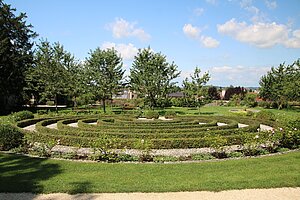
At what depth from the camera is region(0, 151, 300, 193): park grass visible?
6.61m

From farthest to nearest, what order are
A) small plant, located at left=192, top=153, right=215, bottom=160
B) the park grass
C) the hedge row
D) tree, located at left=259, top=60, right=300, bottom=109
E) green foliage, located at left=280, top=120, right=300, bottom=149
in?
tree, located at left=259, top=60, right=300, bottom=109 < the hedge row < green foliage, located at left=280, top=120, right=300, bottom=149 < small plant, located at left=192, top=153, right=215, bottom=160 < the park grass

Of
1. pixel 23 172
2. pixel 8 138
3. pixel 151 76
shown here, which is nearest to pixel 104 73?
pixel 151 76

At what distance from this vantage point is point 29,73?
109 feet

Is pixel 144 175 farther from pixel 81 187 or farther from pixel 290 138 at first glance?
pixel 290 138

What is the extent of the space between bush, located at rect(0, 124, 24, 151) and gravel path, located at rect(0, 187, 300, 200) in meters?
6.09

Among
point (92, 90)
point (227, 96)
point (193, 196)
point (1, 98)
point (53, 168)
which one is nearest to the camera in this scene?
point (193, 196)

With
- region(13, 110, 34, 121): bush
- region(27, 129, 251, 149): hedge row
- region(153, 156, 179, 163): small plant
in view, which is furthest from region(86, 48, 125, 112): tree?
region(153, 156, 179, 163): small plant

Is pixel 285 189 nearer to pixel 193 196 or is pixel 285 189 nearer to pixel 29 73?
pixel 193 196

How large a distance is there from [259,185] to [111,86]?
26.8 metres

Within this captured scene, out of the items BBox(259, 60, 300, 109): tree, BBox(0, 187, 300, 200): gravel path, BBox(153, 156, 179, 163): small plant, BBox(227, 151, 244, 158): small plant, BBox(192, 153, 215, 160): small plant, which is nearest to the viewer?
BBox(0, 187, 300, 200): gravel path

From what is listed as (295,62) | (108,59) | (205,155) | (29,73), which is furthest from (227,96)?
(205,155)

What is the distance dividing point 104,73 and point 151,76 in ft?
21.6

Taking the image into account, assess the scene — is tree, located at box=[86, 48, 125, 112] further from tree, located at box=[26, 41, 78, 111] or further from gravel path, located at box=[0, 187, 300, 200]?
gravel path, located at box=[0, 187, 300, 200]

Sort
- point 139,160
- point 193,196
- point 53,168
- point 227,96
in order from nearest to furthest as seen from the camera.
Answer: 1. point 193,196
2. point 53,168
3. point 139,160
4. point 227,96
